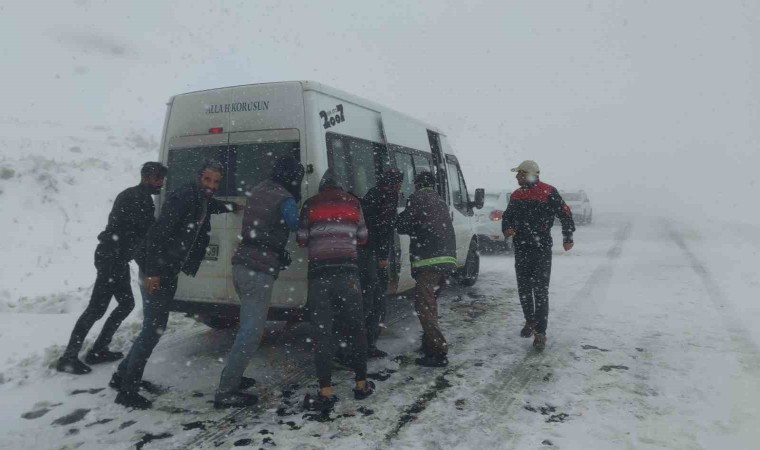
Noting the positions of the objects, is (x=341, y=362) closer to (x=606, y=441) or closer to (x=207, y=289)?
(x=207, y=289)

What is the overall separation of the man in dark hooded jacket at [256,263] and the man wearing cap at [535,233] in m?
2.67

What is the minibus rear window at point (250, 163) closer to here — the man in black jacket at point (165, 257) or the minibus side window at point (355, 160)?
the minibus side window at point (355, 160)

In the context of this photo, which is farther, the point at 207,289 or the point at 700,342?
the point at 700,342

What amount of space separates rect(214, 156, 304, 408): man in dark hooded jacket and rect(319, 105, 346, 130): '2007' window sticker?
849mm

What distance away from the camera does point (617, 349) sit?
16.9 feet

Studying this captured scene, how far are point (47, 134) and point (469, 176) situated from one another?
143 ft

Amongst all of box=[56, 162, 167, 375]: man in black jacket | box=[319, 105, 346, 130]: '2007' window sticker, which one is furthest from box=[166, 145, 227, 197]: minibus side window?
box=[319, 105, 346, 130]: '2007' window sticker

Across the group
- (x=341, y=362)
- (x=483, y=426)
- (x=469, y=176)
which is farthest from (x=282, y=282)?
(x=469, y=176)

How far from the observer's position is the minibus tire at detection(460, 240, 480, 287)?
8227 mm

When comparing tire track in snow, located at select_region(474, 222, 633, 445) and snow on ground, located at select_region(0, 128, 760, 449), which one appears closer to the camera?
snow on ground, located at select_region(0, 128, 760, 449)

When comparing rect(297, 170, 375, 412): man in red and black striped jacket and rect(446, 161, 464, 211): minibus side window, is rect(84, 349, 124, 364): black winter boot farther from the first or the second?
rect(446, 161, 464, 211): minibus side window

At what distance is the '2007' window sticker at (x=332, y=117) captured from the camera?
175 inches

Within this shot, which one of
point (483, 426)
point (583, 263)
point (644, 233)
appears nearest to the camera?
point (483, 426)

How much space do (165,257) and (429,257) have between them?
2.36 meters
